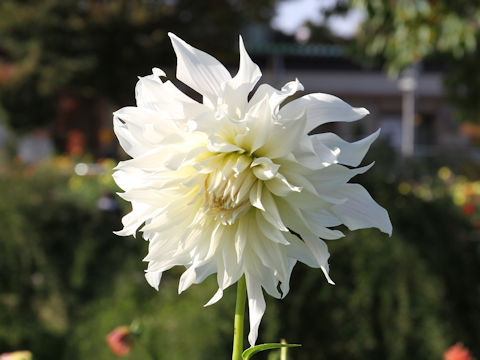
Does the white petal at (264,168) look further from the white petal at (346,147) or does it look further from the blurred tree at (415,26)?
the blurred tree at (415,26)

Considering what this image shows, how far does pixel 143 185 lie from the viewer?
719 millimetres

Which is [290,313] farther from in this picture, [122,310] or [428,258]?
[122,310]

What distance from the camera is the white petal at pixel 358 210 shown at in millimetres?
708

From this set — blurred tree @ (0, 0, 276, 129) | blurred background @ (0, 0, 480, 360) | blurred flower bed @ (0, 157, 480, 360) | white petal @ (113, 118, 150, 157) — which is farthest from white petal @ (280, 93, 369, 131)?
blurred tree @ (0, 0, 276, 129)

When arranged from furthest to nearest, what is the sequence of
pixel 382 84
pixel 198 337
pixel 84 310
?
pixel 382 84 < pixel 84 310 < pixel 198 337

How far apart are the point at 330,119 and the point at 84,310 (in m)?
3.34

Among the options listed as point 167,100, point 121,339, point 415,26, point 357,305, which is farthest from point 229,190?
point 415,26

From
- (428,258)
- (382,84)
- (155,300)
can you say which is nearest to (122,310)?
(155,300)

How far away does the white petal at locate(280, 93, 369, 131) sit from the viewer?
70cm

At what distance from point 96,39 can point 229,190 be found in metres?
17.1

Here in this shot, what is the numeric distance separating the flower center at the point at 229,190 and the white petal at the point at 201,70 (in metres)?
0.08

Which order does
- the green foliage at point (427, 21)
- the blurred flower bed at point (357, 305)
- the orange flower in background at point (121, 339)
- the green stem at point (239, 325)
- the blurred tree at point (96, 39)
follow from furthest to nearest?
1. the blurred tree at point (96, 39)
2. the green foliage at point (427, 21)
3. the blurred flower bed at point (357, 305)
4. the orange flower in background at point (121, 339)
5. the green stem at point (239, 325)

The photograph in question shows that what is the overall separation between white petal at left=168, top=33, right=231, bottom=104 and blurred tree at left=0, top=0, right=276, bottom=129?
16.3 meters

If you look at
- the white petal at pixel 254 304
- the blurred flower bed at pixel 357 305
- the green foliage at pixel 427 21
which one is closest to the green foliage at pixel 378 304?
the blurred flower bed at pixel 357 305
